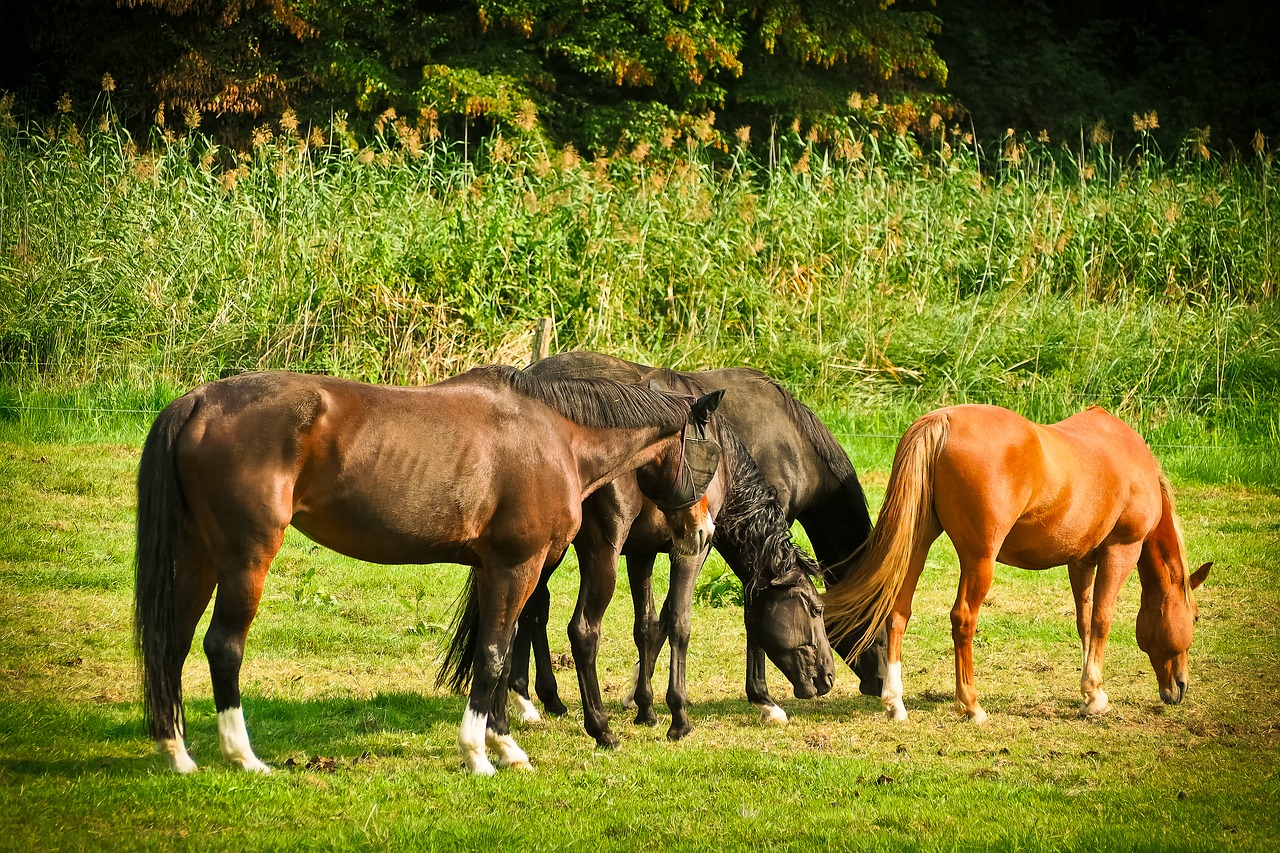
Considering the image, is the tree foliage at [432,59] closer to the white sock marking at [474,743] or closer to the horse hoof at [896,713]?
the horse hoof at [896,713]

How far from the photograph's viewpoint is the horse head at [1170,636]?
6016mm

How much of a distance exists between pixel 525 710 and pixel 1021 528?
2.60 m

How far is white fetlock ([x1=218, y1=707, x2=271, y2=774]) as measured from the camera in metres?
4.45

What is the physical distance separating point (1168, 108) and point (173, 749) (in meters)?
20.9

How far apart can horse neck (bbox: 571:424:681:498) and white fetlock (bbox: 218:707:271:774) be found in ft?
5.40

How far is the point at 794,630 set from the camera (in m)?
5.96

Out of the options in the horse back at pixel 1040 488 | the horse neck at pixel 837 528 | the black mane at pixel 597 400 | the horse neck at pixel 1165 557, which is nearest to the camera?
the black mane at pixel 597 400

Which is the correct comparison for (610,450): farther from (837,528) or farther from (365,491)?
(837,528)

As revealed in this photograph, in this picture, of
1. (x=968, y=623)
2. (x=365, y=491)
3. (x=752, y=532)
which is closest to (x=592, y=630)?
(x=752, y=532)

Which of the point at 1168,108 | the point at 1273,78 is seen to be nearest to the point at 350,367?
the point at 1168,108

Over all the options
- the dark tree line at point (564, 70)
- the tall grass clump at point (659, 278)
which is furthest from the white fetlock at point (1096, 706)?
the dark tree line at point (564, 70)

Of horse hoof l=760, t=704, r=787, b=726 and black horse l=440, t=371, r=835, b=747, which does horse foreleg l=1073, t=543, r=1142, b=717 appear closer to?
Result: black horse l=440, t=371, r=835, b=747

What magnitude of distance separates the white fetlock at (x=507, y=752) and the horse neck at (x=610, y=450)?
107 centimetres

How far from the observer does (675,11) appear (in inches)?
722
